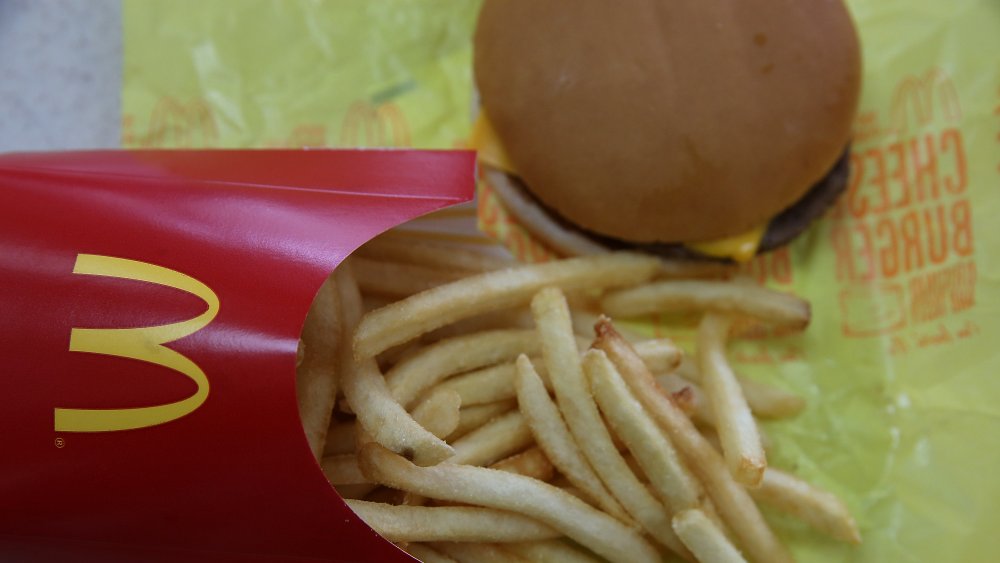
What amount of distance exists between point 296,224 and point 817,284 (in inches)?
49.9

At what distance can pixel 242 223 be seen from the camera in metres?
1.27

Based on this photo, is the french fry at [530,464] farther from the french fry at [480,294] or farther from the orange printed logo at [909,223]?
the orange printed logo at [909,223]

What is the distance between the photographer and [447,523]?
1.35 metres

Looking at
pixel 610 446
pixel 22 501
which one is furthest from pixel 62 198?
pixel 610 446

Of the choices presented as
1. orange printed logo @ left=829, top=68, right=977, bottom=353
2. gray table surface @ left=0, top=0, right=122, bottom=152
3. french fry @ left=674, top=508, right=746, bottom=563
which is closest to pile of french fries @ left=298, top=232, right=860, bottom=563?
french fry @ left=674, top=508, right=746, bottom=563

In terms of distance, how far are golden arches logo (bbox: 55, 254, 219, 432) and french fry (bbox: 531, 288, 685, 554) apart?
0.56m

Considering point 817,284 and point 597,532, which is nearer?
point 597,532

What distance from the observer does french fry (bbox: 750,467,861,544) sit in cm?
154

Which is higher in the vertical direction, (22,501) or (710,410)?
(22,501)

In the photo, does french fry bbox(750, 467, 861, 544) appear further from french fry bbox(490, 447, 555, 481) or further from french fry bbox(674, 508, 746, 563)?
french fry bbox(490, 447, 555, 481)

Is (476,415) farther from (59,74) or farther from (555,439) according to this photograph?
(59,74)

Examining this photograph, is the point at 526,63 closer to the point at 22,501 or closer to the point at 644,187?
the point at 644,187

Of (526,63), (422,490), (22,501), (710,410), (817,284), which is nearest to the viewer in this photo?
(22,501)

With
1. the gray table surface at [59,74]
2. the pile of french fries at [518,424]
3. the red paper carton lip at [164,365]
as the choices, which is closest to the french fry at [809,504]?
the pile of french fries at [518,424]
